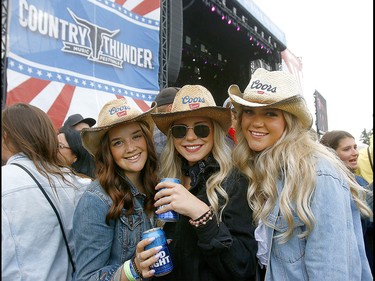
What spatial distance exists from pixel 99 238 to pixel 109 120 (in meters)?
0.64

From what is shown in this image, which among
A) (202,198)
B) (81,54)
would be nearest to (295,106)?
(202,198)

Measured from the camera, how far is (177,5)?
5.98 m

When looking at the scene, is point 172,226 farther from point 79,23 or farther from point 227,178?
point 79,23

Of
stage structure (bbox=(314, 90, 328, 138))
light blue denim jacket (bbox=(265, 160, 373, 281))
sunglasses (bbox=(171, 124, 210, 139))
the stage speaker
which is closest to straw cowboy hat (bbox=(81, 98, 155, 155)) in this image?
sunglasses (bbox=(171, 124, 210, 139))

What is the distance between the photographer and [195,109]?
1914mm

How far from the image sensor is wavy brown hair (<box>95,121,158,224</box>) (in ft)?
5.76

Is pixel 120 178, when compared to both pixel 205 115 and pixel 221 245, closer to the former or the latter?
pixel 205 115

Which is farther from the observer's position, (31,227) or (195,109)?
(195,109)

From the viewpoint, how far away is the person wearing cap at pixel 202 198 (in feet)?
4.88

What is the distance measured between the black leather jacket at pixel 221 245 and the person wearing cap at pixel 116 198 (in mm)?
213

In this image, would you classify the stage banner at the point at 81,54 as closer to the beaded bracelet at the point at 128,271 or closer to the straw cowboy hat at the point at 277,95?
the beaded bracelet at the point at 128,271

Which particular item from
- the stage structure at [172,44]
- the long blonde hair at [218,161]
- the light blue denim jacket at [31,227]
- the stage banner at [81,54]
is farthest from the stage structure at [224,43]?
the light blue denim jacket at [31,227]

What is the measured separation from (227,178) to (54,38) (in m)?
3.45

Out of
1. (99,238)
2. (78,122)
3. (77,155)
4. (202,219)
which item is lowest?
(99,238)
